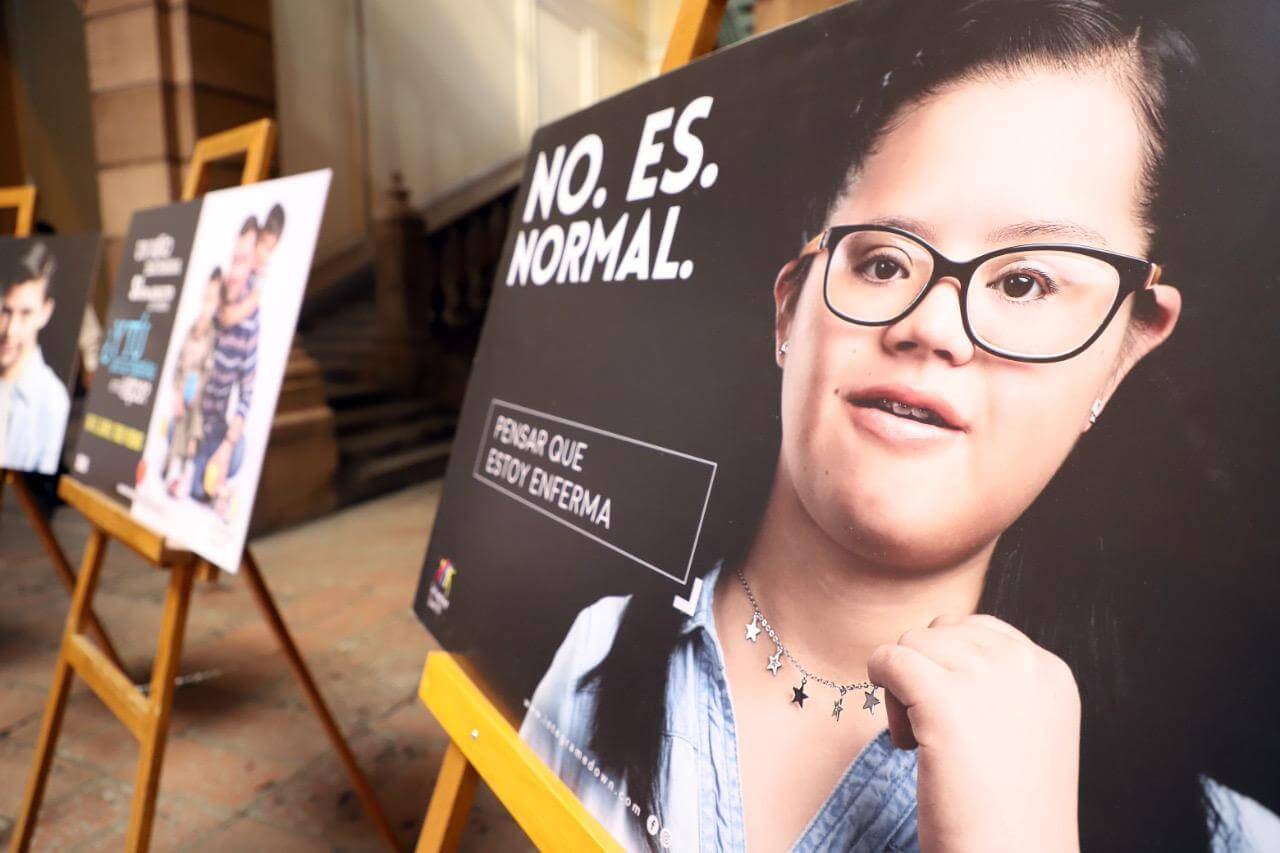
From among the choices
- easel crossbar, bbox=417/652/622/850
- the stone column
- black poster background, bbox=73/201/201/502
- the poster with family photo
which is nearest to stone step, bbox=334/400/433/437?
the stone column

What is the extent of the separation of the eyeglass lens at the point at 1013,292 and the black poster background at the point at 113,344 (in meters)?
1.32

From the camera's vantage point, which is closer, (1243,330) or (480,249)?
(1243,330)

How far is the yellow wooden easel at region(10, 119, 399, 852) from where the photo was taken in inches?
44.6

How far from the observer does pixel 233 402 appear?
1.21 metres

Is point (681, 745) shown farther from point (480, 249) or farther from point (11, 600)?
point (480, 249)

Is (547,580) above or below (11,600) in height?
above

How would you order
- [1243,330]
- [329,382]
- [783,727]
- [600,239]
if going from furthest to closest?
[329,382] → [600,239] → [783,727] → [1243,330]

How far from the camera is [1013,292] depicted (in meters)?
0.43

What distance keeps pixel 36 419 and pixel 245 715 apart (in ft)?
2.79

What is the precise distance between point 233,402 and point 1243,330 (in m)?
1.23

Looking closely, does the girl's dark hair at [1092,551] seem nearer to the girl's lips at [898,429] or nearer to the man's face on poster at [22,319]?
the girl's lips at [898,429]

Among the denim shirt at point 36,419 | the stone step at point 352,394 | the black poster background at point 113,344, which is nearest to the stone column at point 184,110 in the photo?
the stone step at point 352,394

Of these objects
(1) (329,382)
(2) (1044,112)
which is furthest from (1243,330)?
(1) (329,382)

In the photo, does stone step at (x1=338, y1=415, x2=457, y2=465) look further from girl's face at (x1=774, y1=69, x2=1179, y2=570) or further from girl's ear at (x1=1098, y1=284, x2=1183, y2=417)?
girl's ear at (x1=1098, y1=284, x2=1183, y2=417)
